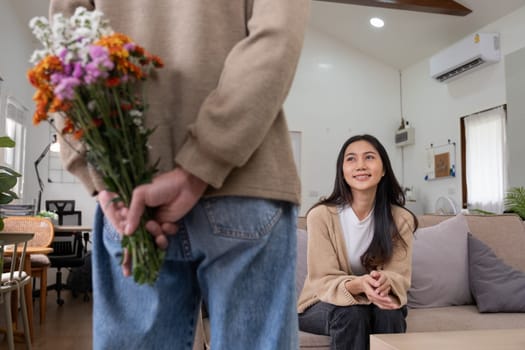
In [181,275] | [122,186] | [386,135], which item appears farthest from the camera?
[386,135]

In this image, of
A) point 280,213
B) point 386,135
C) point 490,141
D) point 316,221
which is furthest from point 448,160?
point 280,213

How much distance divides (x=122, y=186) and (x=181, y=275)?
0.62ft

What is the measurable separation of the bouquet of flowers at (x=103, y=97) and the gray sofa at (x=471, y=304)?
1383mm

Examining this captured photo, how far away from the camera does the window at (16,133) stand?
607cm

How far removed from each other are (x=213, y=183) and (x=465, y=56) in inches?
→ 253

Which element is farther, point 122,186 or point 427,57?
point 427,57

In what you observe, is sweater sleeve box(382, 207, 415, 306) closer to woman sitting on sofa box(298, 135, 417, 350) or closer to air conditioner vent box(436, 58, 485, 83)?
woman sitting on sofa box(298, 135, 417, 350)

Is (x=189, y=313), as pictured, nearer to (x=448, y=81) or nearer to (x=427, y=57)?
(x=448, y=81)

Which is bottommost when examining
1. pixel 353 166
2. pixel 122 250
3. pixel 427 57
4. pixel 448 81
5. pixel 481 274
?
pixel 481 274

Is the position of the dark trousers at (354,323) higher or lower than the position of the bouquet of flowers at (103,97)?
lower

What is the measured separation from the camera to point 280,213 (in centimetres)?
78

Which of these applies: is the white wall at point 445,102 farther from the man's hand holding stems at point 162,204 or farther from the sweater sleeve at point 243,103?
the man's hand holding stems at point 162,204

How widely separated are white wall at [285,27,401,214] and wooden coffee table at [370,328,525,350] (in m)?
6.48

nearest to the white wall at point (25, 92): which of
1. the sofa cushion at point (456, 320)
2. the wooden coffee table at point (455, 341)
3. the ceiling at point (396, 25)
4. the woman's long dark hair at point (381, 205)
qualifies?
the ceiling at point (396, 25)
